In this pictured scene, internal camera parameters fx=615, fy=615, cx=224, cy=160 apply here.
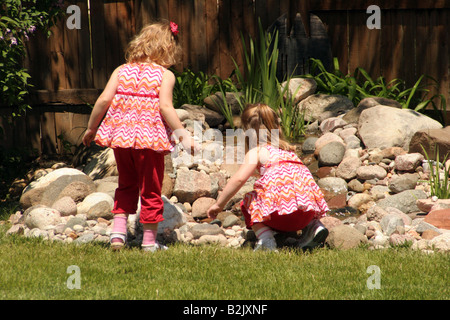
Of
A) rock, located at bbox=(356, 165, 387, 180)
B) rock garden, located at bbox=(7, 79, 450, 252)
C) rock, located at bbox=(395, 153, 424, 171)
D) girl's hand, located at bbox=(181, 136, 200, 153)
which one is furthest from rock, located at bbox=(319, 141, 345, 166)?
girl's hand, located at bbox=(181, 136, 200, 153)

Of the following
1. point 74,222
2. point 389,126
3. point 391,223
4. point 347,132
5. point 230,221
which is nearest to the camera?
point 391,223

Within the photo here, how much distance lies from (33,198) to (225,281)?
2.86 metres

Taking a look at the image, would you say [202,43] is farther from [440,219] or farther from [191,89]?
[440,219]

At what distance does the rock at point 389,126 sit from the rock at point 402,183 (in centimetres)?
77

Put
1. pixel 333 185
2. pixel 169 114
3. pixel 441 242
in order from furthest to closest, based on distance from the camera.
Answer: pixel 333 185, pixel 441 242, pixel 169 114

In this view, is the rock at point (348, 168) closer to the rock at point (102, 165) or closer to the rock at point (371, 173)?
the rock at point (371, 173)

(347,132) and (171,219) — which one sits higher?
(347,132)

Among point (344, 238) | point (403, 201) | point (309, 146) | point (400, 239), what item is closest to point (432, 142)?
point (403, 201)

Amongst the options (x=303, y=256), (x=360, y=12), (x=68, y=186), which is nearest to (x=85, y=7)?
(x=68, y=186)

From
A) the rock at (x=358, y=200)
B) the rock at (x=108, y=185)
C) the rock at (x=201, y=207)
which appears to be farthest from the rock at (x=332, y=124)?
the rock at (x=108, y=185)

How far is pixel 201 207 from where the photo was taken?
18.3 feet

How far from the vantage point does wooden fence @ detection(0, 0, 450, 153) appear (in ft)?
25.0

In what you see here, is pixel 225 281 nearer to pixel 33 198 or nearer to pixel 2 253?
pixel 2 253

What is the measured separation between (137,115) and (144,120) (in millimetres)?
64
